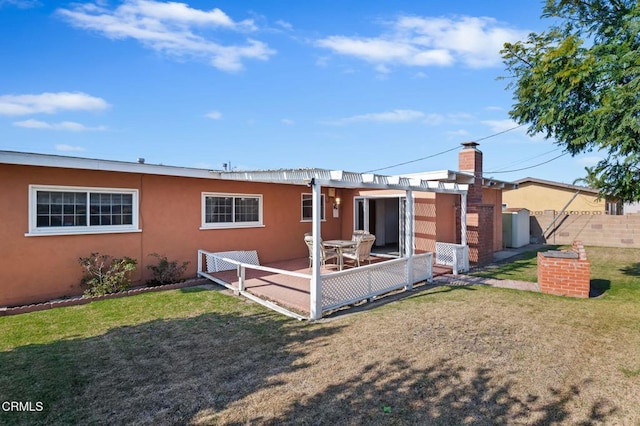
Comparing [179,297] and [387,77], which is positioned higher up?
[387,77]

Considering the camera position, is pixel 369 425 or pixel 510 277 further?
pixel 510 277

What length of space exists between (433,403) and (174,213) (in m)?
7.99

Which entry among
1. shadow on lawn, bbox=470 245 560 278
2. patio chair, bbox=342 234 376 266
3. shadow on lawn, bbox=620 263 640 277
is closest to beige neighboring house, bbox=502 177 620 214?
shadow on lawn, bbox=470 245 560 278

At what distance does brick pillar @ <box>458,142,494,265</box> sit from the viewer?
11.7 metres

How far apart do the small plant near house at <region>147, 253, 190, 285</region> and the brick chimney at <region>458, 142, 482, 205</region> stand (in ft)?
31.1

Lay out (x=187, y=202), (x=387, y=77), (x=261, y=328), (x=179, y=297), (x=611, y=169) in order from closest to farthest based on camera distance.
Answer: (x=261, y=328), (x=179, y=297), (x=611, y=169), (x=187, y=202), (x=387, y=77)

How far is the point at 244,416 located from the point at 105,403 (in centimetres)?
152

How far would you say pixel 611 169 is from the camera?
8922mm

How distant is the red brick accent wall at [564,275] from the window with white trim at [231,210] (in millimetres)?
8083

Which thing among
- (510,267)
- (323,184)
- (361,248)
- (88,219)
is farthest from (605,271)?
(88,219)

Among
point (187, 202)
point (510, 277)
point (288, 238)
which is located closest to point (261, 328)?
point (187, 202)

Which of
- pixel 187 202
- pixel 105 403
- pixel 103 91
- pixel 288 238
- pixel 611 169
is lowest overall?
pixel 105 403

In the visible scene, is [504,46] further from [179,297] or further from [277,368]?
[179,297]

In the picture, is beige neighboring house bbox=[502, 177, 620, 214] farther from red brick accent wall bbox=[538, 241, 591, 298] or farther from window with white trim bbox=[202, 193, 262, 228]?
window with white trim bbox=[202, 193, 262, 228]
